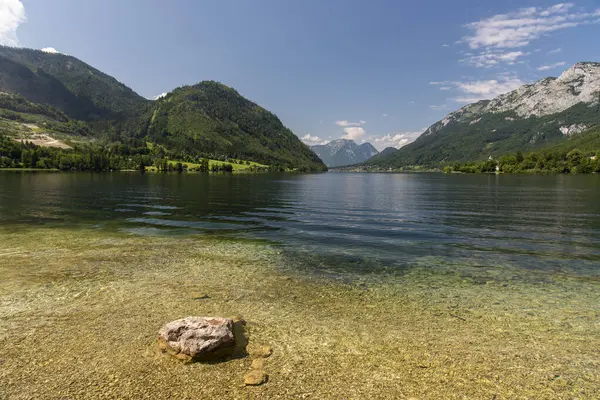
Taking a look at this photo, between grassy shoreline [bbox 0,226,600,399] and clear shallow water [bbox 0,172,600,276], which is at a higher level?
clear shallow water [bbox 0,172,600,276]

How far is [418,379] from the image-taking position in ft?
34.1

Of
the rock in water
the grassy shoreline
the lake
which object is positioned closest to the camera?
the grassy shoreline

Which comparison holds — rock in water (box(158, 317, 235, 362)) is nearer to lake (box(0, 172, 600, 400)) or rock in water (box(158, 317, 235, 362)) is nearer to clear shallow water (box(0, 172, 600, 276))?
lake (box(0, 172, 600, 400))

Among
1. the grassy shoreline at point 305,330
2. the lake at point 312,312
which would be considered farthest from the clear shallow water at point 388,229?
the grassy shoreline at point 305,330

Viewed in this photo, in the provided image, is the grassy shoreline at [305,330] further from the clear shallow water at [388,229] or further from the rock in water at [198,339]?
the clear shallow water at [388,229]

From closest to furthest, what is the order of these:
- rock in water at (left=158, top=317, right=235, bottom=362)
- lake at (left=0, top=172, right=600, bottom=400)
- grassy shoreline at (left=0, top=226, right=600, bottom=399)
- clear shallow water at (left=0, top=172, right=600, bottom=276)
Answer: grassy shoreline at (left=0, top=226, right=600, bottom=399) → lake at (left=0, top=172, right=600, bottom=400) → rock in water at (left=158, top=317, right=235, bottom=362) → clear shallow water at (left=0, top=172, right=600, bottom=276)

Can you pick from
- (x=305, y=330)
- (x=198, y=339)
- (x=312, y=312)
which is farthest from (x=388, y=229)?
(x=198, y=339)

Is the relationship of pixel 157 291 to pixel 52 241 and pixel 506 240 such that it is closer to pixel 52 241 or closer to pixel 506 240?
pixel 52 241

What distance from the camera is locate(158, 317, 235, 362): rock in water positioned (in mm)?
11109

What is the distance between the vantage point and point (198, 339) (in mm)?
11250

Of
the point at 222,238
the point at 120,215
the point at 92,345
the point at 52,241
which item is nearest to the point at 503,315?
the point at 92,345

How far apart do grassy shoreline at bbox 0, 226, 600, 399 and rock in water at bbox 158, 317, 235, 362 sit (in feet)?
1.31

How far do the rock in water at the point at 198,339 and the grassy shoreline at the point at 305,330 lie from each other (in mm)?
401

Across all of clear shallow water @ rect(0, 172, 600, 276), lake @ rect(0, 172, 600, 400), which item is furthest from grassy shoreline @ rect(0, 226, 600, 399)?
clear shallow water @ rect(0, 172, 600, 276)
